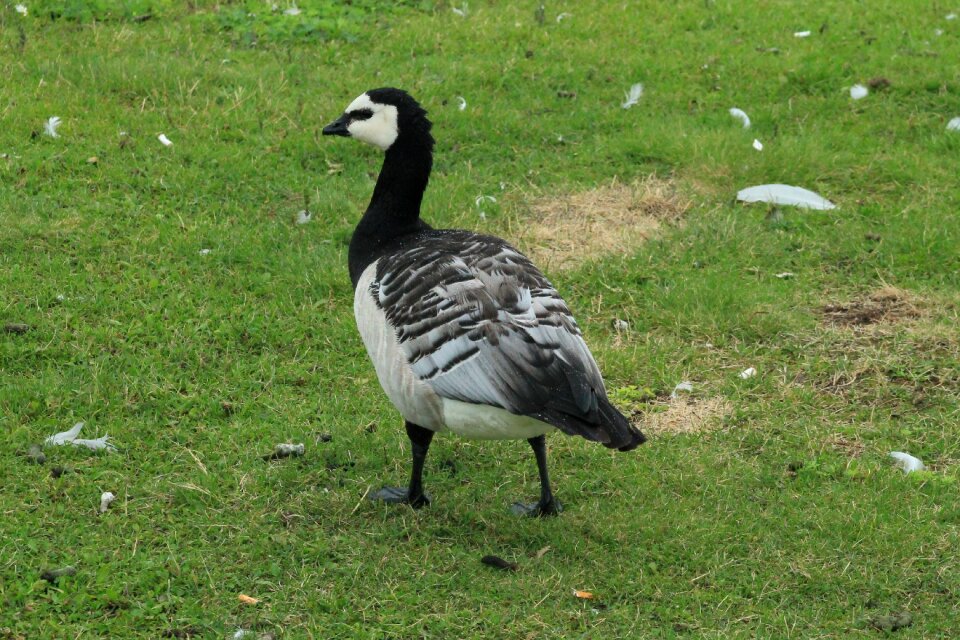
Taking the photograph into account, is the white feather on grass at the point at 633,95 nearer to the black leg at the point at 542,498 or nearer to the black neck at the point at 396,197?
the black neck at the point at 396,197

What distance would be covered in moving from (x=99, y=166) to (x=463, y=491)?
393 cm

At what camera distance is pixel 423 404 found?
15.9 feet

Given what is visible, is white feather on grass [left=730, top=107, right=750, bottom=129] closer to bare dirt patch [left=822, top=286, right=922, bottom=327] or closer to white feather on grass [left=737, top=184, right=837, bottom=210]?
white feather on grass [left=737, top=184, right=837, bottom=210]

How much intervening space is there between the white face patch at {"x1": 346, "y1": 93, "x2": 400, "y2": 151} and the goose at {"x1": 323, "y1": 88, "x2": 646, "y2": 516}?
0.12 feet

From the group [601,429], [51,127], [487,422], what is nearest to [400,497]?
[487,422]

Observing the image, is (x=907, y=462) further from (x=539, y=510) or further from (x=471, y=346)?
(x=471, y=346)

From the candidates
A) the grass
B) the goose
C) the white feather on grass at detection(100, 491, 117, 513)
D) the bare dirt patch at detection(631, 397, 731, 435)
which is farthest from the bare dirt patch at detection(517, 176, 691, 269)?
the white feather on grass at detection(100, 491, 117, 513)

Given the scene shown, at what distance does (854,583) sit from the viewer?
475 centimetres

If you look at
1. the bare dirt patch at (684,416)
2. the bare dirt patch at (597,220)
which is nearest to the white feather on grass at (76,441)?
the bare dirt patch at (684,416)

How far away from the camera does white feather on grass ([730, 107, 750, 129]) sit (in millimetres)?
8938

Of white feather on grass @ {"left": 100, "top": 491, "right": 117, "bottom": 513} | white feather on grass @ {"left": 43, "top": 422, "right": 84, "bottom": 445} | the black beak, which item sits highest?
the black beak

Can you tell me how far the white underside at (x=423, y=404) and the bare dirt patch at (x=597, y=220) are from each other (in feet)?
8.06

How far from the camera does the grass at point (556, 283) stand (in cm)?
469

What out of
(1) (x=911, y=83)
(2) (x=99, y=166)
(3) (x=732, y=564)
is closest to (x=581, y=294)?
(3) (x=732, y=564)
